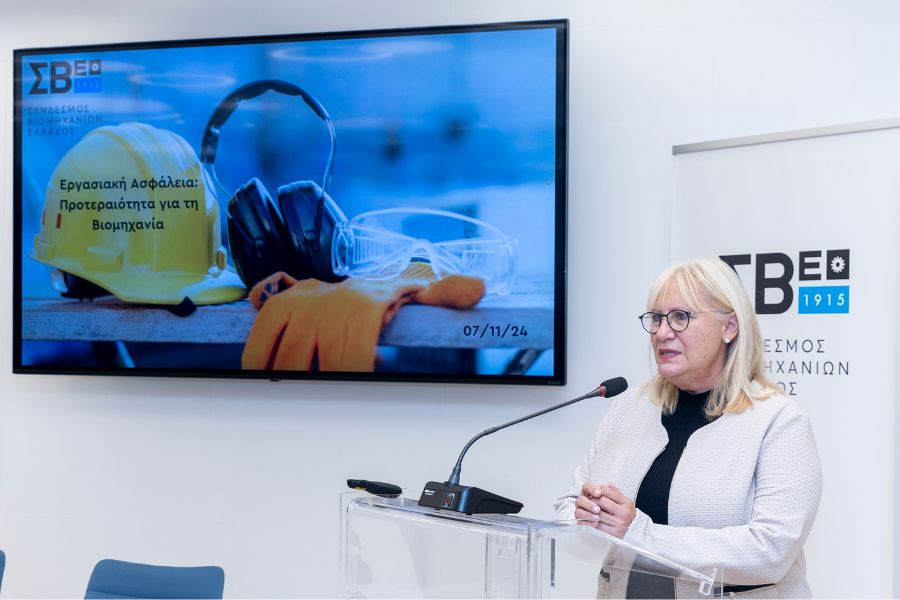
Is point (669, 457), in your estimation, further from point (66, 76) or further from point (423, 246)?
point (66, 76)

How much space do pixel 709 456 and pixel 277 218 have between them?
6.92 ft

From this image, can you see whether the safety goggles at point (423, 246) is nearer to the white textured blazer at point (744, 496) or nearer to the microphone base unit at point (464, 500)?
the white textured blazer at point (744, 496)

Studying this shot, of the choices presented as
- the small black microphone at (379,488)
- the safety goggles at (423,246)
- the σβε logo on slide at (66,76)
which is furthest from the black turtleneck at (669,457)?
the σβε logo on slide at (66,76)

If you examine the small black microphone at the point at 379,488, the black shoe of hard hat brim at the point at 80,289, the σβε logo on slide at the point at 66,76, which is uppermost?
the σβε logo on slide at the point at 66,76

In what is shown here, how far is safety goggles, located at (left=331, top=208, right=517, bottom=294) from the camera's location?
352 centimetres

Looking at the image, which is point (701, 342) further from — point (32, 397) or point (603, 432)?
point (32, 397)

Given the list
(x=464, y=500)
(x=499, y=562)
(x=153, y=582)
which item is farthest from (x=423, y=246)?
(x=499, y=562)

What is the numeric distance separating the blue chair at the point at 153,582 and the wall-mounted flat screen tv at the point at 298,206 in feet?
3.87

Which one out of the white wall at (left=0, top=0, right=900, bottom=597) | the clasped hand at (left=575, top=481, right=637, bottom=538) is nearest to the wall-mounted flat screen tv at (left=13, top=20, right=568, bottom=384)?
the white wall at (left=0, top=0, right=900, bottom=597)

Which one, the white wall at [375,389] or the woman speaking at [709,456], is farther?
the white wall at [375,389]

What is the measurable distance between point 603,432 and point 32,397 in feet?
9.14

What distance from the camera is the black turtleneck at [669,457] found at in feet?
7.31

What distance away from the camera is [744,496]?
2121 millimetres

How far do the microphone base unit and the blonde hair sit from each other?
0.69 meters
